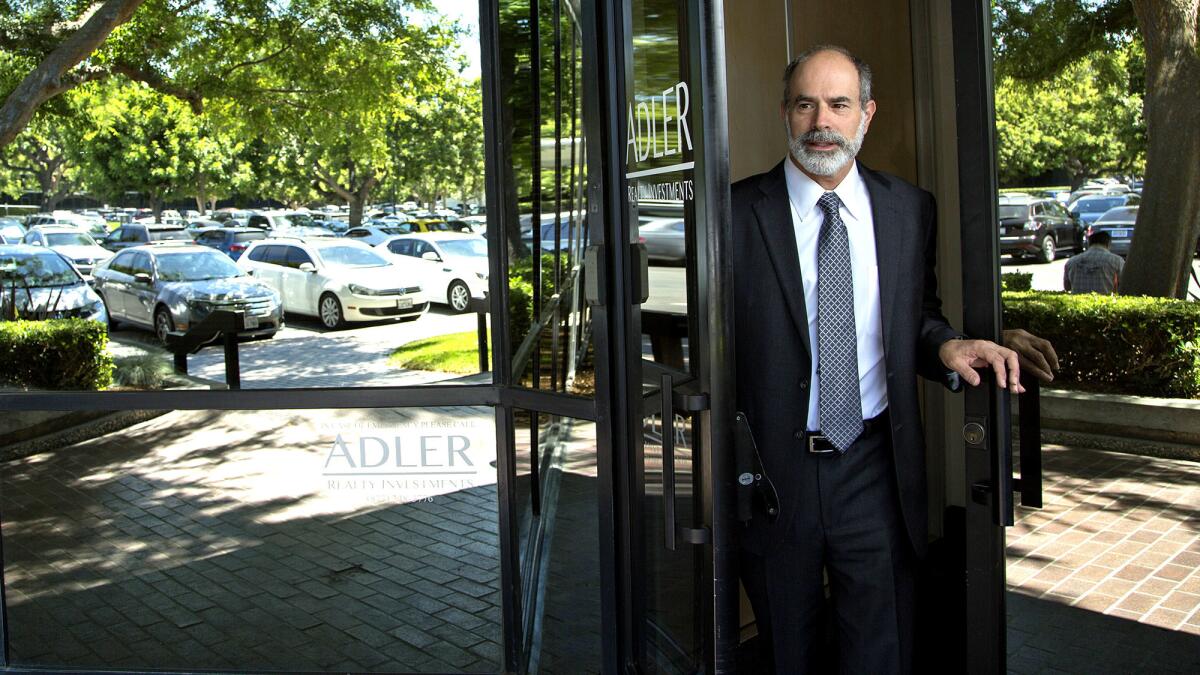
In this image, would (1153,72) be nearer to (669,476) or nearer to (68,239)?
(669,476)

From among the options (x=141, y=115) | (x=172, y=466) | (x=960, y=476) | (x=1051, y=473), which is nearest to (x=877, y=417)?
(x=960, y=476)

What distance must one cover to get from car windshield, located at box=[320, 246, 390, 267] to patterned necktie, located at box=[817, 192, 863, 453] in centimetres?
180

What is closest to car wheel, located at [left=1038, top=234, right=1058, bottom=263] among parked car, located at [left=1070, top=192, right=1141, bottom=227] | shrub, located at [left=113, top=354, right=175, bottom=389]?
parked car, located at [left=1070, top=192, right=1141, bottom=227]

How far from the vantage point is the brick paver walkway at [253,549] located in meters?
3.68

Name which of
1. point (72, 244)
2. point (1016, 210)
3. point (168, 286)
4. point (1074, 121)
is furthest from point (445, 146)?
point (1074, 121)

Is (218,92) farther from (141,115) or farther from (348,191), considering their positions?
(348,191)

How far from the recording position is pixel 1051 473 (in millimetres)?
6453

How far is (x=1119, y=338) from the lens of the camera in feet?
22.5

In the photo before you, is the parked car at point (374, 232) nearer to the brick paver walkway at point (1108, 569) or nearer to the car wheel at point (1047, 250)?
the brick paver walkway at point (1108, 569)

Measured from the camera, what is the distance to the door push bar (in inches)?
89.1

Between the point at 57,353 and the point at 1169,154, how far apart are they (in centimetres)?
551

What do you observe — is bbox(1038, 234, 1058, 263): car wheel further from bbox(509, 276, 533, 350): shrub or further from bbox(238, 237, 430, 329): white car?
bbox(238, 237, 430, 329): white car

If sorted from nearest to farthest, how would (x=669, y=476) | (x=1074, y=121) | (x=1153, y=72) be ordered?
(x=669, y=476) < (x=1074, y=121) < (x=1153, y=72)

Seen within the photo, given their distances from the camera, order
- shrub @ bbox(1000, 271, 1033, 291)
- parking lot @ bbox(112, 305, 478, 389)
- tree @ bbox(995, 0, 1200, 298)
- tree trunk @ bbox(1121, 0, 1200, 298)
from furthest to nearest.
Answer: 1. shrub @ bbox(1000, 271, 1033, 291)
2. tree trunk @ bbox(1121, 0, 1200, 298)
3. tree @ bbox(995, 0, 1200, 298)
4. parking lot @ bbox(112, 305, 478, 389)
